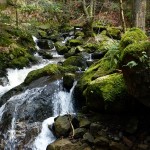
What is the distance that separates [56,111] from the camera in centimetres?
Answer: 843

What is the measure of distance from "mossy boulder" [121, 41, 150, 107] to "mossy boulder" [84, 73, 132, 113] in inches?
32.6

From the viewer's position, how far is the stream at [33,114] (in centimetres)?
736

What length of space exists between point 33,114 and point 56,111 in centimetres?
64

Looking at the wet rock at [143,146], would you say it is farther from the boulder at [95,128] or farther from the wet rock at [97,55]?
the wet rock at [97,55]

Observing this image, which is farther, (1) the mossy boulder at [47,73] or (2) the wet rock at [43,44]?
(2) the wet rock at [43,44]

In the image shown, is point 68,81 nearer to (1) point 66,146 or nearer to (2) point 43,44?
(1) point 66,146

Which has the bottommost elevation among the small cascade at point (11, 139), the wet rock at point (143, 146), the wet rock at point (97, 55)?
the small cascade at point (11, 139)

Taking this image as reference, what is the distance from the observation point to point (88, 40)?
48.8 feet

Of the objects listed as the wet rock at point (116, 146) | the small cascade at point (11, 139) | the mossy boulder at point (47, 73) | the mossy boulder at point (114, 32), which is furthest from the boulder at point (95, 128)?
the mossy boulder at point (114, 32)

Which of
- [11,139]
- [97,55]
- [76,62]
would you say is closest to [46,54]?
[76,62]

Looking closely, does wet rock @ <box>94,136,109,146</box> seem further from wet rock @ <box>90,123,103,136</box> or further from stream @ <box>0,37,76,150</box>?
stream @ <box>0,37,76,150</box>

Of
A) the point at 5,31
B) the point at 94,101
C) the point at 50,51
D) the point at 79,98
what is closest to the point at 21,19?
the point at 5,31

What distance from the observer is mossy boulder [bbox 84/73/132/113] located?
6.50 m

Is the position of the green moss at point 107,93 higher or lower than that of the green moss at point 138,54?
lower
